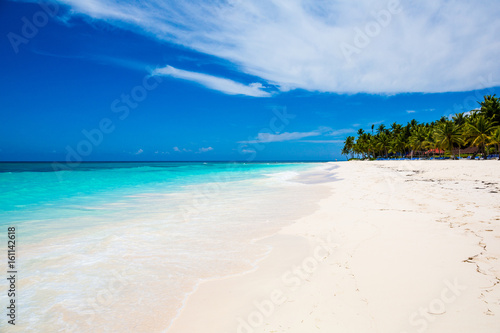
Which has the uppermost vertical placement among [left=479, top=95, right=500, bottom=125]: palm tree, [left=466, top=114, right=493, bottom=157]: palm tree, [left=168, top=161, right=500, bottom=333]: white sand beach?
[left=479, top=95, right=500, bottom=125]: palm tree

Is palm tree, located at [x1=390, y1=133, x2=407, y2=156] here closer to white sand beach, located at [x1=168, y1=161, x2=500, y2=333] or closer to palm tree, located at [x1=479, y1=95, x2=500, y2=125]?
palm tree, located at [x1=479, y1=95, x2=500, y2=125]

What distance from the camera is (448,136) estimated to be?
56.3 meters

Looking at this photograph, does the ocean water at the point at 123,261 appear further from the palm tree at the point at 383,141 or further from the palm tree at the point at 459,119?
the palm tree at the point at 383,141

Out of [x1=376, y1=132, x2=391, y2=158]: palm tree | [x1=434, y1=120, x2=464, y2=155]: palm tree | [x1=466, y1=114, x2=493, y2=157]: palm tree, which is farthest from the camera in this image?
[x1=376, y1=132, x2=391, y2=158]: palm tree

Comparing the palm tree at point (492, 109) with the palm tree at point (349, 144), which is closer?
the palm tree at point (492, 109)

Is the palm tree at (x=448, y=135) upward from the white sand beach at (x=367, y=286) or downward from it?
upward

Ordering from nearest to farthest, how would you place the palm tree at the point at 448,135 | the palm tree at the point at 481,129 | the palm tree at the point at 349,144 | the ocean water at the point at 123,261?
1. the ocean water at the point at 123,261
2. the palm tree at the point at 481,129
3. the palm tree at the point at 448,135
4. the palm tree at the point at 349,144

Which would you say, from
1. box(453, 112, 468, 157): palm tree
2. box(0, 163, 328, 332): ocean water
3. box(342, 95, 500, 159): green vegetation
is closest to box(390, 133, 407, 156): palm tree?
box(342, 95, 500, 159): green vegetation

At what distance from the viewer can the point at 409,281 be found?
310cm

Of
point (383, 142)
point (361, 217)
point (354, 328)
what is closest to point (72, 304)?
point (354, 328)

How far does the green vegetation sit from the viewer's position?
44969 millimetres

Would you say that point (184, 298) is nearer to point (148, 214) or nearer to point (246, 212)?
point (246, 212)

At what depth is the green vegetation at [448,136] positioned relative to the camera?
4497 centimetres

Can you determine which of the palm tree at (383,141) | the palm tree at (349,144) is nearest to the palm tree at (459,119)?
the palm tree at (383,141)
